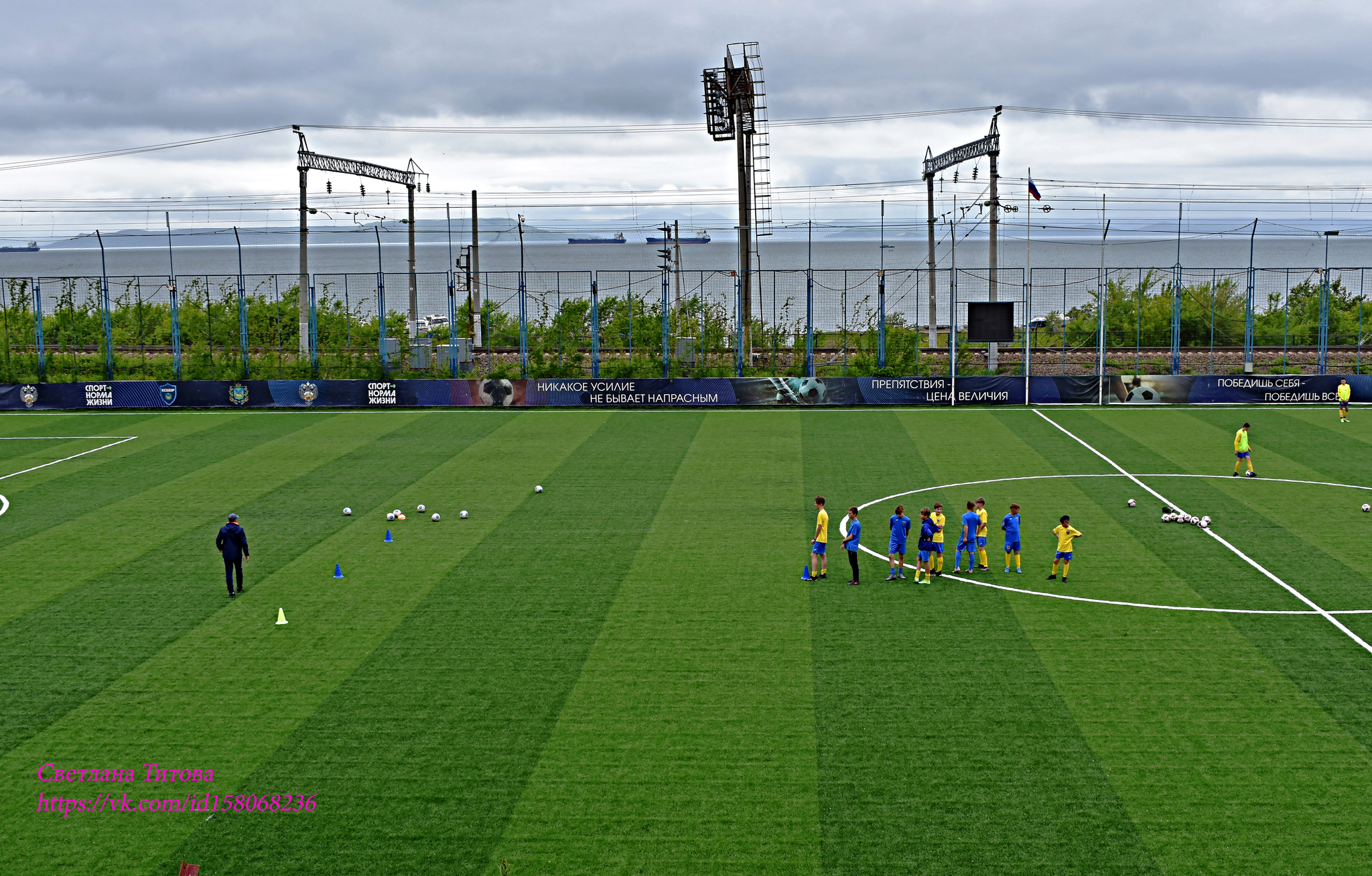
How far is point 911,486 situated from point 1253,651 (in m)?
12.1

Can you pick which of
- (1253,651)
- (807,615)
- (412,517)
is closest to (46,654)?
(412,517)

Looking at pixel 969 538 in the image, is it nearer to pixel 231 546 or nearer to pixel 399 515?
pixel 399 515

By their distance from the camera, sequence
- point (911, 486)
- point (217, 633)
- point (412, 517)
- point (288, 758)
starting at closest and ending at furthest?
point (288, 758) < point (217, 633) < point (412, 517) < point (911, 486)

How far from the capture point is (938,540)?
19.7 m

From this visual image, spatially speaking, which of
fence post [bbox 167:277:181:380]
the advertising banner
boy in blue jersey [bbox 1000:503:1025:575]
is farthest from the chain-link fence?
boy in blue jersey [bbox 1000:503:1025:575]

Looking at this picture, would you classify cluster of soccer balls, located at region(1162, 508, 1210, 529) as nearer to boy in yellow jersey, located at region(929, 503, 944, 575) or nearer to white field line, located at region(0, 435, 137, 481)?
boy in yellow jersey, located at region(929, 503, 944, 575)

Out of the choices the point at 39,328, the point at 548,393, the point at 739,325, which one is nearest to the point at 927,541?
the point at 548,393

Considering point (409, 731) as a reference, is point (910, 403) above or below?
above

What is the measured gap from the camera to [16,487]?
29094 millimetres

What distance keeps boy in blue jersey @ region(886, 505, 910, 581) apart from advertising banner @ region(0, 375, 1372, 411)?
912 inches

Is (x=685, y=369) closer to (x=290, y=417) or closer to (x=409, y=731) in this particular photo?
(x=290, y=417)

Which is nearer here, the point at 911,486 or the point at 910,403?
the point at 911,486

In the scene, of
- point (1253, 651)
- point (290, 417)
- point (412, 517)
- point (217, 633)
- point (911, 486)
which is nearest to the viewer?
point (1253, 651)

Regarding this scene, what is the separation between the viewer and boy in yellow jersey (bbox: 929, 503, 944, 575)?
64.6 ft
